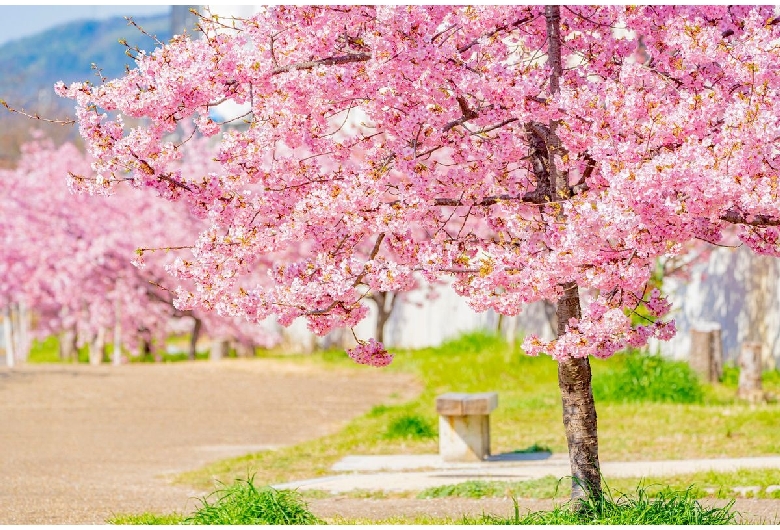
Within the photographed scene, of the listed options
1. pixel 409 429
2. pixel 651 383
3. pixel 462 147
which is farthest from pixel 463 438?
pixel 462 147

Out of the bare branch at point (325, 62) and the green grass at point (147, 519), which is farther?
the green grass at point (147, 519)

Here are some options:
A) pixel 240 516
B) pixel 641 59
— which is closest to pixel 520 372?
pixel 641 59

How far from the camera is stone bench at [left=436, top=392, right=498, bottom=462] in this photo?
456 inches

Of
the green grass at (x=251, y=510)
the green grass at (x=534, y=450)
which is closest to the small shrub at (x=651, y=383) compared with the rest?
the green grass at (x=534, y=450)

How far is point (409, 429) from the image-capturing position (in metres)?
13.6

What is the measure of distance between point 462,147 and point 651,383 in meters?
9.28

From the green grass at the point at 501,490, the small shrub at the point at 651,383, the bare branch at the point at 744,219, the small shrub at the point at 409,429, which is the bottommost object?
the green grass at the point at 501,490

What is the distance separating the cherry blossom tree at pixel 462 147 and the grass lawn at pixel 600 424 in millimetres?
3815

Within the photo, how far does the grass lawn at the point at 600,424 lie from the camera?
11750 mm

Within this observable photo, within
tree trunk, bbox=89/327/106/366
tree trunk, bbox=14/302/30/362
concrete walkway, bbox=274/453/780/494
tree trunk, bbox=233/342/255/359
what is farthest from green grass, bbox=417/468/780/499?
tree trunk, bbox=14/302/30/362

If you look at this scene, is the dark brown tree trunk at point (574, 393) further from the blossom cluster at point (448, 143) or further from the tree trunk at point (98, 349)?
the tree trunk at point (98, 349)

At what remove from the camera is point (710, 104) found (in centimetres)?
610

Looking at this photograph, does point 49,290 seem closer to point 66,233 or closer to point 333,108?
point 66,233

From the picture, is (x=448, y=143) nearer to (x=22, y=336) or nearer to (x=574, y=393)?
(x=574, y=393)
